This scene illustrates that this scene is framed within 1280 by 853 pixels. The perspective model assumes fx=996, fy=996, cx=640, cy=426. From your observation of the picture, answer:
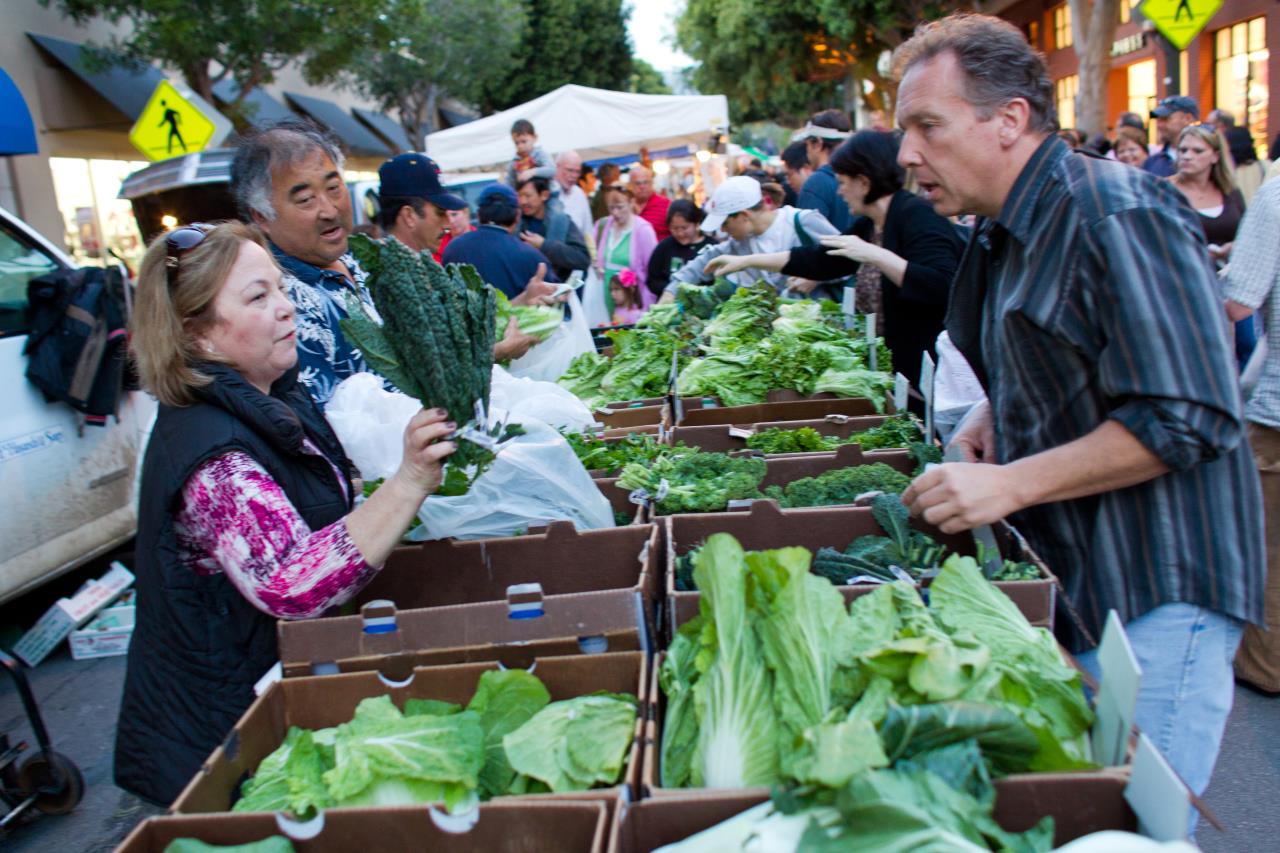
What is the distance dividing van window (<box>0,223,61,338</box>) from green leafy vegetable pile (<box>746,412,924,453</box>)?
12.7 ft

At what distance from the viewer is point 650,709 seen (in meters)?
1.80

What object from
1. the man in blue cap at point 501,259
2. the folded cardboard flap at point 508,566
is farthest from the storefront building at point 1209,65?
the folded cardboard flap at point 508,566

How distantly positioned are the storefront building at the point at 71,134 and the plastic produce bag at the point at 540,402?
44.1 ft

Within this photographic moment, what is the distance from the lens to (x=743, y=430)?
145 inches

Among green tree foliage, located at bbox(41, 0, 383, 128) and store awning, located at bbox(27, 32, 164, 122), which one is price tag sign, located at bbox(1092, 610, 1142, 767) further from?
store awning, located at bbox(27, 32, 164, 122)

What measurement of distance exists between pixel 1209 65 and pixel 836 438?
675 inches

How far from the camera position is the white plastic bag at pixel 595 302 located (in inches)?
369

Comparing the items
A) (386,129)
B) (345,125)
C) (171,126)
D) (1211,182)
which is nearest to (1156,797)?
(1211,182)

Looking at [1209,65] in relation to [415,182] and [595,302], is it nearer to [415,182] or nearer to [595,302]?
[595,302]

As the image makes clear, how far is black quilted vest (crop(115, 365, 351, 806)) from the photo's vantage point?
6.93 feet

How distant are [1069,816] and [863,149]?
369cm

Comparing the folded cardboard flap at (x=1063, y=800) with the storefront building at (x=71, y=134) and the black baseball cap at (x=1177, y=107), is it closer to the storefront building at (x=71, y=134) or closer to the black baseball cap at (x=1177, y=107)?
the black baseball cap at (x=1177, y=107)

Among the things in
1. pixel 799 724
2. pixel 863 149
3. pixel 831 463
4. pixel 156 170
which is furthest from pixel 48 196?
pixel 799 724

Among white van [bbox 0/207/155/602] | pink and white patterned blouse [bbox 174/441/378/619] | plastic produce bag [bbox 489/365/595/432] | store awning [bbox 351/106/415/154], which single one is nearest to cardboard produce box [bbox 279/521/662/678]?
pink and white patterned blouse [bbox 174/441/378/619]
